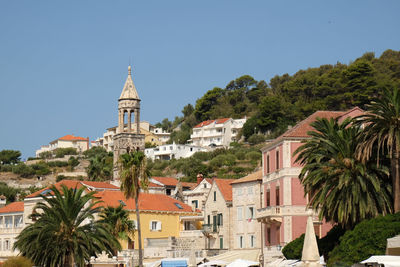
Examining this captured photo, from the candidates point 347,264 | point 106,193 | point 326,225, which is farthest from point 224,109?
point 347,264

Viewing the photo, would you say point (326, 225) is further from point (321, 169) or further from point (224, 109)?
point (224, 109)

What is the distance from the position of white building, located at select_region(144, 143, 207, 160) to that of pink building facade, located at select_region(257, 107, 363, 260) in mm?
110543

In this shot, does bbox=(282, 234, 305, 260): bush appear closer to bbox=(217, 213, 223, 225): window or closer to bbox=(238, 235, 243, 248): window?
bbox=(238, 235, 243, 248): window

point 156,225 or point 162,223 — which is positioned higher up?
point 162,223

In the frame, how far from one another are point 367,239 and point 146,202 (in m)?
45.3

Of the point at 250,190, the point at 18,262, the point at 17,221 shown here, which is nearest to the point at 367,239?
the point at 18,262

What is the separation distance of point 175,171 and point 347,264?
356 ft

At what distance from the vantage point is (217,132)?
585ft

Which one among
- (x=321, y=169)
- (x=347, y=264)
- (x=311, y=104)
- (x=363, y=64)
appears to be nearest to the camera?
(x=347, y=264)

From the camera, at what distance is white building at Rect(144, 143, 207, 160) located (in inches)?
6826

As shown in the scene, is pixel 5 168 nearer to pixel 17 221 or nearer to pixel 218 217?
pixel 17 221

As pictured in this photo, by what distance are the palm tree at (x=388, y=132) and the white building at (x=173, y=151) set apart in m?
127

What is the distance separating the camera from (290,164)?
5850 centimetres

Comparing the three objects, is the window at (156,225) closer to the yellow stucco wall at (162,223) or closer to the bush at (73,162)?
the yellow stucco wall at (162,223)
